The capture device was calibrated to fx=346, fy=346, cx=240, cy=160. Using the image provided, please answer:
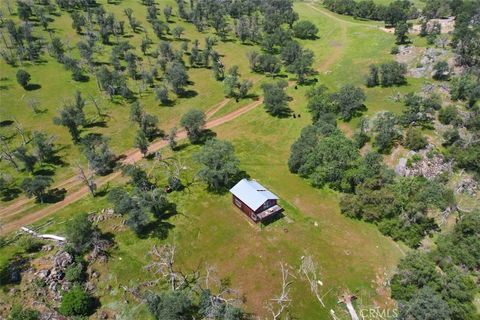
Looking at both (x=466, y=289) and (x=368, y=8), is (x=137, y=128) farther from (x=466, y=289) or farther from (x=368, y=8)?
(x=368, y=8)

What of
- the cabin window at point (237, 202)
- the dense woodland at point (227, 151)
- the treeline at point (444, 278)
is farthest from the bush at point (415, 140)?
the cabin window at point (237, 202)

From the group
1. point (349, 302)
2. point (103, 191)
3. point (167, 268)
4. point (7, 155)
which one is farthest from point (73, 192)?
point (349, 302)

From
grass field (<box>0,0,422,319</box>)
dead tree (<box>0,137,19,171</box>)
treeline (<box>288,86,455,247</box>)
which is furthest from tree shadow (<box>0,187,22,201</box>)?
treeline (<box>288,86,455,247</box>)

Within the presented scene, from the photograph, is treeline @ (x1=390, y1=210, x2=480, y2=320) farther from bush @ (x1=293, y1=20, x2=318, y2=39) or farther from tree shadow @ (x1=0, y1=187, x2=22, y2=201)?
bush @ (x1=293, y1=20, x2=318, y2=39)

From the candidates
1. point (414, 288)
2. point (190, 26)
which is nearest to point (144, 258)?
point (414, 288)

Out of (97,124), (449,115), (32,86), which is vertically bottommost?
(97,124)

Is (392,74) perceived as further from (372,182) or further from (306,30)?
(306,30)
